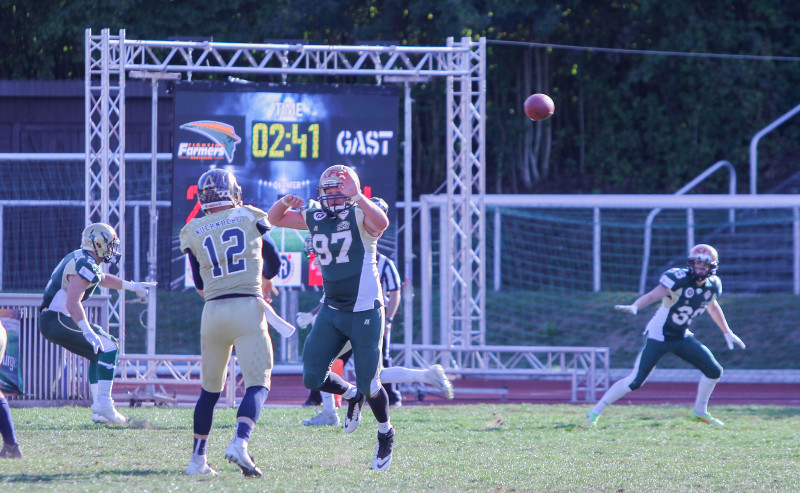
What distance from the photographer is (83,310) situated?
349 inches

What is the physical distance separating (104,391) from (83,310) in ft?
2.36

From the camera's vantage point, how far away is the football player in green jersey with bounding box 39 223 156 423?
8609 millimetres

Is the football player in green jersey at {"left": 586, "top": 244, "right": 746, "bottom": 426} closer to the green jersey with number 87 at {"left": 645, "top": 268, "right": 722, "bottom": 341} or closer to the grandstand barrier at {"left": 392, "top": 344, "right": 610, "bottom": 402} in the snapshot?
the green jersey with number 87 at {"left": 645, "top": 268, "right": 722, "bottom": 341}

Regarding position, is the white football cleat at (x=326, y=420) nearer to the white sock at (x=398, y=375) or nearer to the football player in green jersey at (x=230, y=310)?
the white sock at (x=398, y=375)

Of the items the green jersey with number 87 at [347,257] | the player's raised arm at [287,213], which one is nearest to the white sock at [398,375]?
the green jersey with number 87 at [347,257]

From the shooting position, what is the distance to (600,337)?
17297mm

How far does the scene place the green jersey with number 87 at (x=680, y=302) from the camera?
948 centimetres

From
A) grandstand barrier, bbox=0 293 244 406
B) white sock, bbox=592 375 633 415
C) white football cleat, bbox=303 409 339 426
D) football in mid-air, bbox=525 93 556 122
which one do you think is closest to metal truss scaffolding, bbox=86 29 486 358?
grandstand barrier, bbox=0 293 244 406

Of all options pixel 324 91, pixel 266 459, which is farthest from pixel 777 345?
pixel 266 459

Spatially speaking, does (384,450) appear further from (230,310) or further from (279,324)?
(230,310)

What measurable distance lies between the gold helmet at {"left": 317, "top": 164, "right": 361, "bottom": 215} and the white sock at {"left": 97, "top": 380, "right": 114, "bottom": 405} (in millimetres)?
3381

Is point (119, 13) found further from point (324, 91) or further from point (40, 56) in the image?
point (324, 91)

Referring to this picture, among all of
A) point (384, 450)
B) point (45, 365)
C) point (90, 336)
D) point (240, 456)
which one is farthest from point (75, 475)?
point (45, 365)

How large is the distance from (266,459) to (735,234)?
1308 centimetres
